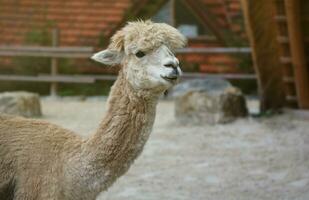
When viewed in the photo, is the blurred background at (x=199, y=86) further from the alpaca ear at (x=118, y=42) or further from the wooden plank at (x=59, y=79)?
the alpaca ear at (x=118, y=42)

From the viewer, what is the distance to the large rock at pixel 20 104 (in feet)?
42.7

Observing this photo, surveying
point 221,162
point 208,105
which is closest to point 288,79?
point 208,105

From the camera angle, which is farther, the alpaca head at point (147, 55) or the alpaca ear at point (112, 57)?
the alpaca ear at point (112, 57)

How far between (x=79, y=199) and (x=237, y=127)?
736cm

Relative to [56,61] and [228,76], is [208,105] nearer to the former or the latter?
[228,76]

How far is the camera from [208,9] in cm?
1808

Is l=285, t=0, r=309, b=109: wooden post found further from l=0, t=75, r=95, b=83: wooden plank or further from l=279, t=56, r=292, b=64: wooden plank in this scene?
l=0, t=75, r=95, b=83: wooden plank

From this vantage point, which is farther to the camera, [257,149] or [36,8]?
[36,8]

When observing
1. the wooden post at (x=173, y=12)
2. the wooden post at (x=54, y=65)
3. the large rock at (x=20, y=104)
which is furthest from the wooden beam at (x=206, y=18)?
the large rock at (x=20, y=104)

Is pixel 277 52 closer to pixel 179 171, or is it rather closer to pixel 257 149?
pixel 257 149

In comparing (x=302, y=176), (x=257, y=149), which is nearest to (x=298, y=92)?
(x=257, y=149)

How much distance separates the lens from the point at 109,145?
4.30m

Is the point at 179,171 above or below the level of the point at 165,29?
below

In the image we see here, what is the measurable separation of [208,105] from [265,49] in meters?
1.27
